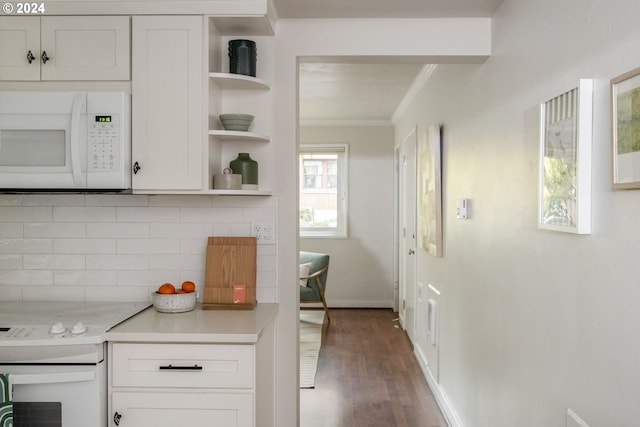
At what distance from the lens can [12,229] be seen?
9.21 ft

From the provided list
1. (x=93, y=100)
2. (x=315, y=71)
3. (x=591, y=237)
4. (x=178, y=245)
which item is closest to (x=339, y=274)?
(x=315, y=71)

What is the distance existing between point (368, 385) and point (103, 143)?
9.14 ft

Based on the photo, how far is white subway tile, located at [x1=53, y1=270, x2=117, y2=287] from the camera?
2787 millimetres

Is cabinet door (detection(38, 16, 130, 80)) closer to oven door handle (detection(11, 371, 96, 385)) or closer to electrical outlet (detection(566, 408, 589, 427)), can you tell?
oven door handle (detection(11, 371, 96, 385))

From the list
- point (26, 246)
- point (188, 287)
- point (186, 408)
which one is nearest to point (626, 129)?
point (186, 408)

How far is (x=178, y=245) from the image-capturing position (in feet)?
9.11

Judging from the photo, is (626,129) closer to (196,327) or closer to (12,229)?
(196,327)

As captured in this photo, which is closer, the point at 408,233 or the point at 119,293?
the point at 119,293

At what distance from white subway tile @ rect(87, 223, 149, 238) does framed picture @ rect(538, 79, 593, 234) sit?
1858 mm

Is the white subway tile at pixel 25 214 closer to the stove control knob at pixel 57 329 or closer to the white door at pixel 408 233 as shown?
the stove control knob at pixel 57 329

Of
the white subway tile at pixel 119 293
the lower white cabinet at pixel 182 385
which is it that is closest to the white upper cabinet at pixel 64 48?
the white subway tile at pixel 119 293

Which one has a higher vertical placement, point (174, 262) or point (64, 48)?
→ point (64, 48)

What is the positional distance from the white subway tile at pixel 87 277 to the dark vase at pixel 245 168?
2.73 feet

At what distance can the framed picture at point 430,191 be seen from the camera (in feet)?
12.7
